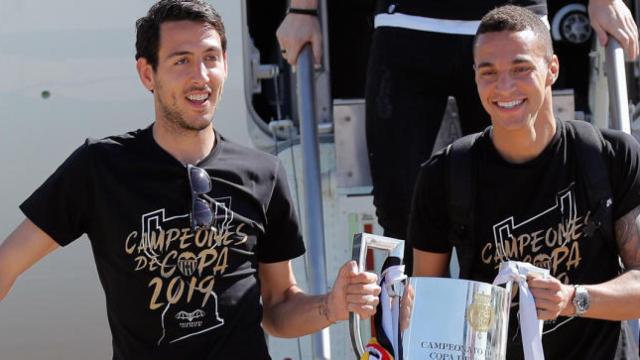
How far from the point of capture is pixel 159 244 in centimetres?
240

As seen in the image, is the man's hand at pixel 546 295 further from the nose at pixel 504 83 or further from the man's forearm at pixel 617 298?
the nose at pixel 504 83

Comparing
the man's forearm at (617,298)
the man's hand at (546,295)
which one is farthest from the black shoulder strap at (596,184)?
the man's hand at (546,295)

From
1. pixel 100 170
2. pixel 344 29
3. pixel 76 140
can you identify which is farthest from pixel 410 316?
pixel 344 29

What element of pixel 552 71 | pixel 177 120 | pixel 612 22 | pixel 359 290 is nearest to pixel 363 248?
pixel 359 290

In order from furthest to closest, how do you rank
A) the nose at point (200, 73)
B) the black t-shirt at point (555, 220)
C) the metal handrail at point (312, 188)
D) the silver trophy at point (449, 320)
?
the metal handrail at point (312, 188), the black t-shirt at point (555, 220), the nose at point (200, 73), the silver trophy at point (449, 320)

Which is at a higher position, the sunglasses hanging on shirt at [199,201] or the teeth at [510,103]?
the teeth at [510,103]

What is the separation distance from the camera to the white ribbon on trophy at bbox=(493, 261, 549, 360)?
2.20 m

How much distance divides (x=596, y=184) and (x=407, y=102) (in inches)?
28.0

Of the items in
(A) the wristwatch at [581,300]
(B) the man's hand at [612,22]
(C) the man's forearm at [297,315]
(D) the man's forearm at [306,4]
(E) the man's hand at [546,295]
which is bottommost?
(C) the man's forearm at [297,315]

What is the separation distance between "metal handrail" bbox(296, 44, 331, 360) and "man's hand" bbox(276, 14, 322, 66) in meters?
0.02

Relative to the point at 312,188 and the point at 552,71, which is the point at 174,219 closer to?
the point at 312,188

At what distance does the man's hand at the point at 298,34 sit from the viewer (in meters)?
3.23

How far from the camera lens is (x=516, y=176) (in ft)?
8.50

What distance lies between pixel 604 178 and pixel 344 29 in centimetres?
222
